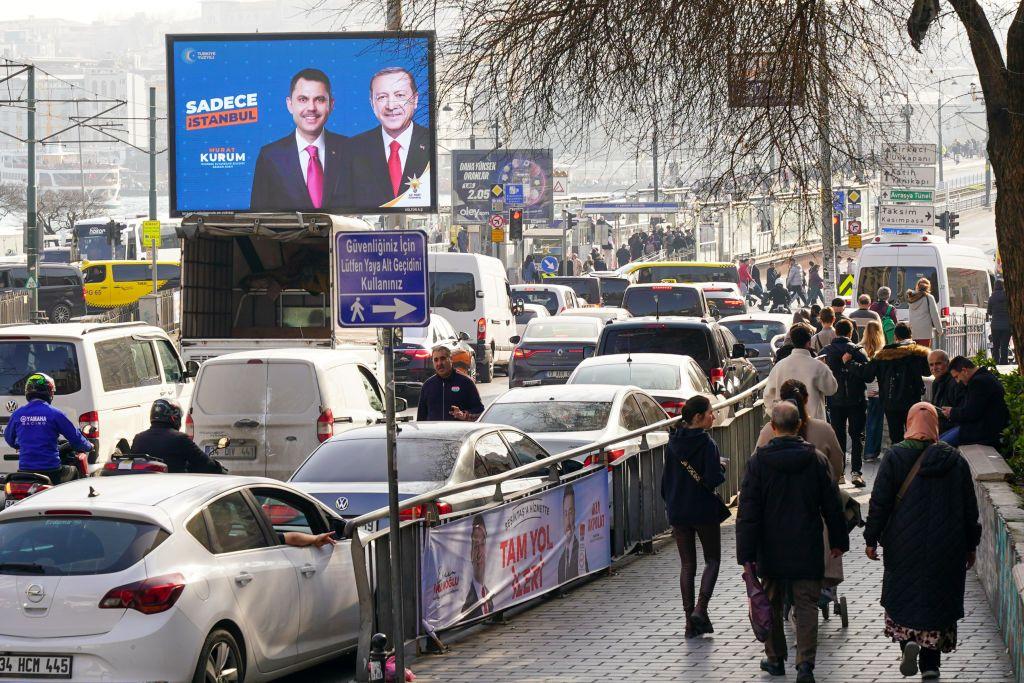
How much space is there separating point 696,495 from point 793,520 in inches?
60.7

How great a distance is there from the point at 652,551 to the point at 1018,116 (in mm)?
4830

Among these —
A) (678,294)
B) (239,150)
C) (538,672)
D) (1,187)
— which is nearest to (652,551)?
(538,672)

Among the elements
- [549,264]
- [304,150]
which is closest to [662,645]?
[304,150]

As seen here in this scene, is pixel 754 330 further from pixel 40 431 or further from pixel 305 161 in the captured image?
pixel 40 431

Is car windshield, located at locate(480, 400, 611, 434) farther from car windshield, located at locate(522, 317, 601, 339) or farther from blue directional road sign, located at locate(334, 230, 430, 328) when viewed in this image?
car windshield, located at locate(522, 317, 601, 339)

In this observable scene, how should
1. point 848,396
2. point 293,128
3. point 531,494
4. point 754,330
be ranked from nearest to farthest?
1. point 531,494
2. point 848,396
3. point 754,330
4. point 293,128

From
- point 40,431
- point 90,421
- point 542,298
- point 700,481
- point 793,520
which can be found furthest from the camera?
point 542,298

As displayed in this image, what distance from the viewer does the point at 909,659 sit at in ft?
27.7

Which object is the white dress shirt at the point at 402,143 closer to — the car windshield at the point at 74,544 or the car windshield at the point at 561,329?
the car windshield at the point at 561,329

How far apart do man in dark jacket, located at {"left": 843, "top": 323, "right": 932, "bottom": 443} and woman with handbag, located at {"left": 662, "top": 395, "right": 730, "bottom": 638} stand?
7.44 meters

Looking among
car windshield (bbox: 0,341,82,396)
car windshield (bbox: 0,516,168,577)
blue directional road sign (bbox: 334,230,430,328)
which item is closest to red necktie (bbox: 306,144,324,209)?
car windshield (bbox: 0,341,82,396)

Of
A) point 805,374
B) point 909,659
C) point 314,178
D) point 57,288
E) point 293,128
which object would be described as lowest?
point 909,659

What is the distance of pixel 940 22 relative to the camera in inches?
555

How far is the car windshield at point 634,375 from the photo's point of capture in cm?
1775
